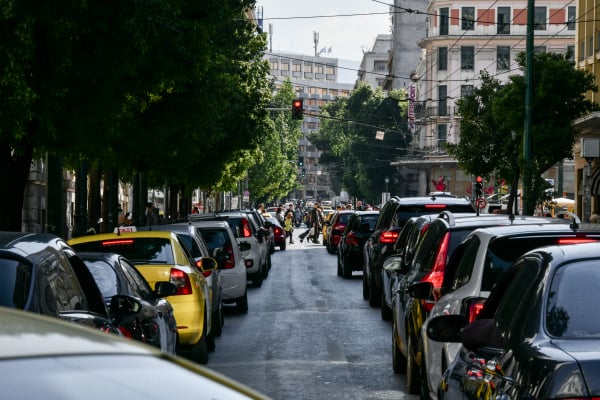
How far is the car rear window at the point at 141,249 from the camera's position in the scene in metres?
14.1

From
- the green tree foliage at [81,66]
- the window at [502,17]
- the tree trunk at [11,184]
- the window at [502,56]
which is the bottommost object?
the tree trunk at [11,184]

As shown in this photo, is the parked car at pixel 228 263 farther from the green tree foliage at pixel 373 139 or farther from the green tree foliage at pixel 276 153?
the green tree foliage at pixel 276 153

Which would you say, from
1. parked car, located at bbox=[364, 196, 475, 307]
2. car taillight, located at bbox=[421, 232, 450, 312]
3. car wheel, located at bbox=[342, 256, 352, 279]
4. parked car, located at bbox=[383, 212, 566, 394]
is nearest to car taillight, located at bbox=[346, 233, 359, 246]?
car wheel, located at bbox=[342, 256, 352, 279]

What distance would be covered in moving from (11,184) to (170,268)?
5794 mm

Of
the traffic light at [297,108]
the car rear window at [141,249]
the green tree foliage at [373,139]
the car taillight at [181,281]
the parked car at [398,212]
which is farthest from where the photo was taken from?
the green tree foliage at [373,139]

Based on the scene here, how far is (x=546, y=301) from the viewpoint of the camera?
5.64 meters

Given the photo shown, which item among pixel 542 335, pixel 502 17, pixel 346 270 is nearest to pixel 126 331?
pixel 542 335

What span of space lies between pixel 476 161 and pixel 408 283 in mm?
29377

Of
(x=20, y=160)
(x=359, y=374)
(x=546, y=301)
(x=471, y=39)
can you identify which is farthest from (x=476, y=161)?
(x=471, y=39)

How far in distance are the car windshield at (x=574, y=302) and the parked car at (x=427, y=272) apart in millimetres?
4779

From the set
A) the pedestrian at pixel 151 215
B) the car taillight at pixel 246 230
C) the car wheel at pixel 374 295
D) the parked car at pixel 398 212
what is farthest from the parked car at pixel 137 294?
the pedestrian at pixel 151 215

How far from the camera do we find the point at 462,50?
104812 millimetres

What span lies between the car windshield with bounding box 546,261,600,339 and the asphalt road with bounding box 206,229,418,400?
626cm

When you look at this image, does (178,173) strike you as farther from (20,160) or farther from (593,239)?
(593,239)
